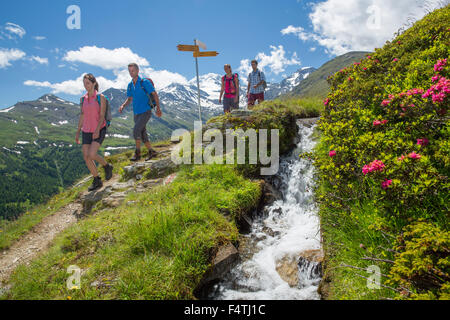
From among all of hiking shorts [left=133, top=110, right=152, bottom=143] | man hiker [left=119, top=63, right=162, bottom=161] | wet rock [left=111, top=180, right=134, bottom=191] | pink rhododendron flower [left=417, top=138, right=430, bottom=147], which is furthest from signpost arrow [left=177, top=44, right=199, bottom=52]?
pink rhododendron flower [left=417, top=138, right=430, bottom=147]

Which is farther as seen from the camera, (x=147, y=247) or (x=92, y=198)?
(x=92, y=198)

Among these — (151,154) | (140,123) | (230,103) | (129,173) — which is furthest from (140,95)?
(230,103)

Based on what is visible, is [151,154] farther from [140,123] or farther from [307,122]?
[307,122]

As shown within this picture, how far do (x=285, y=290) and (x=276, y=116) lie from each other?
6.71 metres

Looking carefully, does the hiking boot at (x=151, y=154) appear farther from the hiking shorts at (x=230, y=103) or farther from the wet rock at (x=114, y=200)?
the hiking shorts at (x=230, y=103)

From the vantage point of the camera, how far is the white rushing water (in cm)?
391

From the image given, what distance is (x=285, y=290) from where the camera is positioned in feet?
12.9

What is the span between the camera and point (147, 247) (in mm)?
4105

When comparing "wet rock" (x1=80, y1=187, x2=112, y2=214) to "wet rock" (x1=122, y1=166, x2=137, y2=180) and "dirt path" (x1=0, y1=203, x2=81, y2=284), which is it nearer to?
"dirt path" (x1=0, y1=203, x2=81, y2=284)

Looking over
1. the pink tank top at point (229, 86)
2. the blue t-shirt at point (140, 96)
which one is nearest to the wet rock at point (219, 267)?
the blue t-shirt at point (140, 96)

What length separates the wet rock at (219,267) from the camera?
3.84 metres

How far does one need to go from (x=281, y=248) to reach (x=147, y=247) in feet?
9.12

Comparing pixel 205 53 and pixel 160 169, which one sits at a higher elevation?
pixel 205 53
